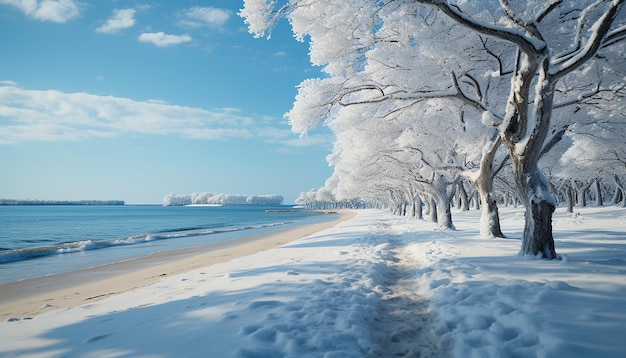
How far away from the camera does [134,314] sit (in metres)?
4.97

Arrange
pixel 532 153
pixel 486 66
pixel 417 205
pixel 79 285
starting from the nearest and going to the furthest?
pixel 532 153 < pixel 486 66 < pixel 79 285 < pixel 417 205

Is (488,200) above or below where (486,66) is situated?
below

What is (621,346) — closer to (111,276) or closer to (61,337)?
(61,337)

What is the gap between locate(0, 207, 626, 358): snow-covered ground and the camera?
348 centimetres

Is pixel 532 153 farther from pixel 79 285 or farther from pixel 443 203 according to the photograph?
pixel 79 285

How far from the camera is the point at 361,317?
4.59 meters

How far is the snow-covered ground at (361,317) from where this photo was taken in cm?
Result: 348

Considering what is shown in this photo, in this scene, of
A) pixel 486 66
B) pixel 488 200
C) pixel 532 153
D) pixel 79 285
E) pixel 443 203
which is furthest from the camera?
pixel 443 203

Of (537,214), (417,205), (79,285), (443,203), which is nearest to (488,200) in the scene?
(537,214)

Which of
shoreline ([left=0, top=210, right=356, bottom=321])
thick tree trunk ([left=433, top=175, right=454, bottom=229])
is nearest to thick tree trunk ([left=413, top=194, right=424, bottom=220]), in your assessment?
thick tree trunk ([left=433, top=175, right=454, bottom=229])

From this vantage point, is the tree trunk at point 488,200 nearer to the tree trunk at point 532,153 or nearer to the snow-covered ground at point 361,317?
the tree trunk at point 532,153

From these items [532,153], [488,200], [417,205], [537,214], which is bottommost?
[417,205]

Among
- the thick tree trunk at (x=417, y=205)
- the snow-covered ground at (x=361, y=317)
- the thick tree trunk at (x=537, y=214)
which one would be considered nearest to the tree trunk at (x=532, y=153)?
the thick tree trunk at (x=537, y=214)

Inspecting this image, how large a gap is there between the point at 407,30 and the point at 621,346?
7.78 metres
